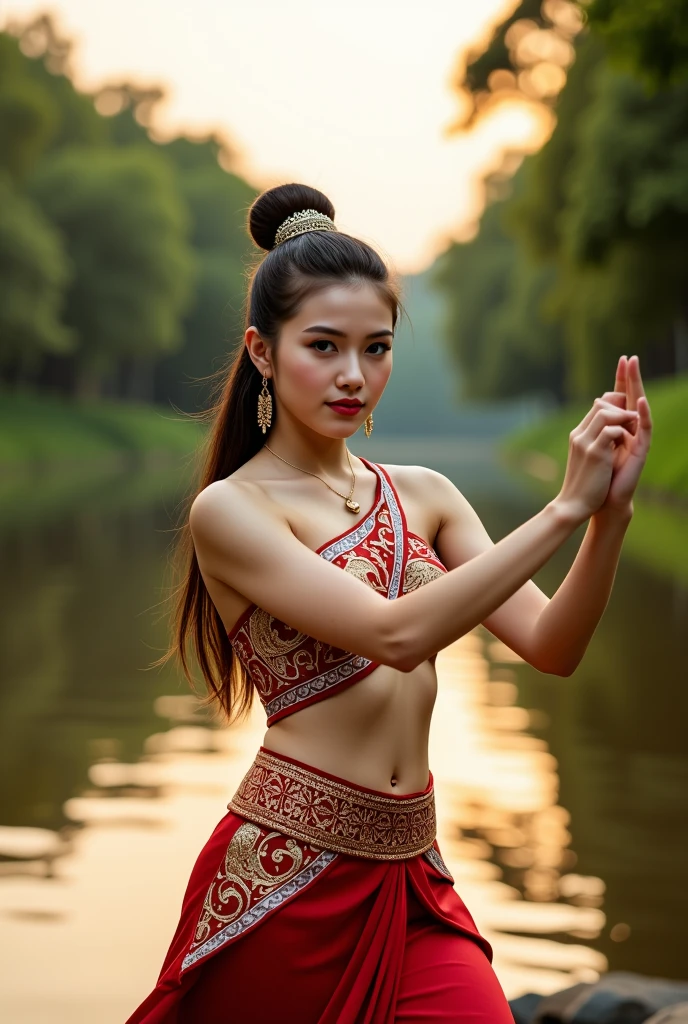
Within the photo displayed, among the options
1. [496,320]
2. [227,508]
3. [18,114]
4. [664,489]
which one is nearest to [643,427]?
[227,508]

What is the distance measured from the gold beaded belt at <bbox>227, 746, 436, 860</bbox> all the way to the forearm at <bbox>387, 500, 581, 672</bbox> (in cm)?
29

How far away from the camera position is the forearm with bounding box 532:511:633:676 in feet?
7.39

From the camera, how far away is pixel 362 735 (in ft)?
7.80

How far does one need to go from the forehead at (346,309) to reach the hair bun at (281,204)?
27cm

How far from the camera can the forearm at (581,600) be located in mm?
2252

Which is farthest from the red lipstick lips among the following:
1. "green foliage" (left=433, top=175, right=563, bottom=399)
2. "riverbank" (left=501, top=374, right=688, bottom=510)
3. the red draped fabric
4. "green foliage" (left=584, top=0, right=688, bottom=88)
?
"green foliage" (left=433, top=175, right=563, bottom=399)

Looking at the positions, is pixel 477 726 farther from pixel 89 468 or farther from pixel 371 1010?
pixel 89 468

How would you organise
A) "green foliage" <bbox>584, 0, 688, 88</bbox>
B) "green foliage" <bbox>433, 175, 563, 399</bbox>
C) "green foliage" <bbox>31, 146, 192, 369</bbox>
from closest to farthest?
1. "green foliage" <bbox>584, 0, 688, 88</bbox>
2. "green foliage" <bbox>31, 146, 192, 369</bbox>
3. "green foliage" <bbox>433, 175, 563, 399</bbox>

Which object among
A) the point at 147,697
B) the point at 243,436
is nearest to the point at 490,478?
the point at 147,697

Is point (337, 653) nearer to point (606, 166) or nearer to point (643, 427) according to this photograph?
point (643, 427)

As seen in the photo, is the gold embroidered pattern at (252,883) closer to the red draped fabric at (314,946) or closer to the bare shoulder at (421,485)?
the red draped fabric at (314,946)

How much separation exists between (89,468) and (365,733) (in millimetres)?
40131

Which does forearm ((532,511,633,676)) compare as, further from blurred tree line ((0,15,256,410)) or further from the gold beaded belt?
blurred tree line ((0,15,256,410))

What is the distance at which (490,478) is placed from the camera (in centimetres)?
3534
